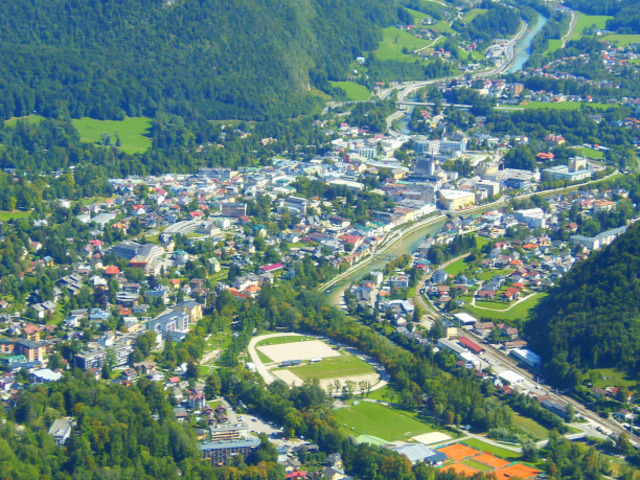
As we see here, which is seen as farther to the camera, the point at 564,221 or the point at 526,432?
the point at 564,221

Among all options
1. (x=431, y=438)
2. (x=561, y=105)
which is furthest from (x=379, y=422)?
(x=561, y=105)

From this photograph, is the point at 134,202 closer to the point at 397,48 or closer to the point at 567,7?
the point at 397,48

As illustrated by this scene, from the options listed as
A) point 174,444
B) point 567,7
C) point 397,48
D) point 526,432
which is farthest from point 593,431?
point 567,7

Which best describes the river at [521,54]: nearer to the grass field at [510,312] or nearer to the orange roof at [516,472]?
the grass field at [510,312]

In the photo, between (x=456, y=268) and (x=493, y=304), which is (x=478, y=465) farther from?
(x=456, y=268)

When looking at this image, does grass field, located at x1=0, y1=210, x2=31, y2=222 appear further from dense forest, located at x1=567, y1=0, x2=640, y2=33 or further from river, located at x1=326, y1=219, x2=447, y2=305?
dense forest, located at x1=567, y1=0, x2=640, y2=33

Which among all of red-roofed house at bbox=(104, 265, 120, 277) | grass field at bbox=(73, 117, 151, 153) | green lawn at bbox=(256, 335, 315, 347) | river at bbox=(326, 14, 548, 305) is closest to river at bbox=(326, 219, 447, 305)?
river at bbox=(326, 14, 548, 305)

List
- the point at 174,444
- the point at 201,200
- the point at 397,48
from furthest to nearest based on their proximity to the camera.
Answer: the point at 397,48 < the point at 201,200 < the point at 174,444

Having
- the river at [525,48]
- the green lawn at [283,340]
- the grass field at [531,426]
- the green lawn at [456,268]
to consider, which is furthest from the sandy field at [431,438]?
the river at [525,48]
